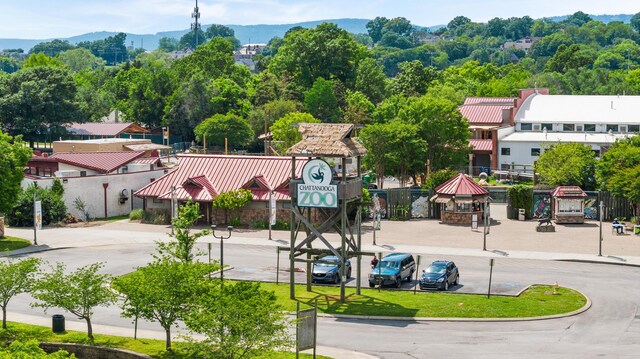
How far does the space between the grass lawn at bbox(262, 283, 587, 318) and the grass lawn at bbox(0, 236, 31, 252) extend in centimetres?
2308

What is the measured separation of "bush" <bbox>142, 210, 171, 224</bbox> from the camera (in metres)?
Result: 84.4

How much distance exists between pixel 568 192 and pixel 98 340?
47825 millimetres

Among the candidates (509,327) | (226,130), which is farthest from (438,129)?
(509,327)

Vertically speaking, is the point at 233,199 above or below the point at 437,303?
above

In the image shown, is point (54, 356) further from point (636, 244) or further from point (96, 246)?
point (636, 244)

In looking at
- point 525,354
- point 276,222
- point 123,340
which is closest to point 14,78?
point 276,222

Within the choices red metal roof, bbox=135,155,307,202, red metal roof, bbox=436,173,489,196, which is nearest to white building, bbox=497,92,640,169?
red metal roof, bbox=436,173,489,196

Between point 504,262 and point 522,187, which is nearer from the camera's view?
point 504,262

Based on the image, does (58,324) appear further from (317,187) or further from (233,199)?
(233,199)

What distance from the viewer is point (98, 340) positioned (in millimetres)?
46688

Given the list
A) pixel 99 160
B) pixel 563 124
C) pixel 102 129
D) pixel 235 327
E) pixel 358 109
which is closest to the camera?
pixel 235 327

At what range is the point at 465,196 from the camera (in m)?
84.2

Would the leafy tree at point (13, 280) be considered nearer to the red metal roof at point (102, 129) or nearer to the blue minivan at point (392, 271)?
the blue minivan at point (392, 271)

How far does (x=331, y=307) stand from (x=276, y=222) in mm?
28474
